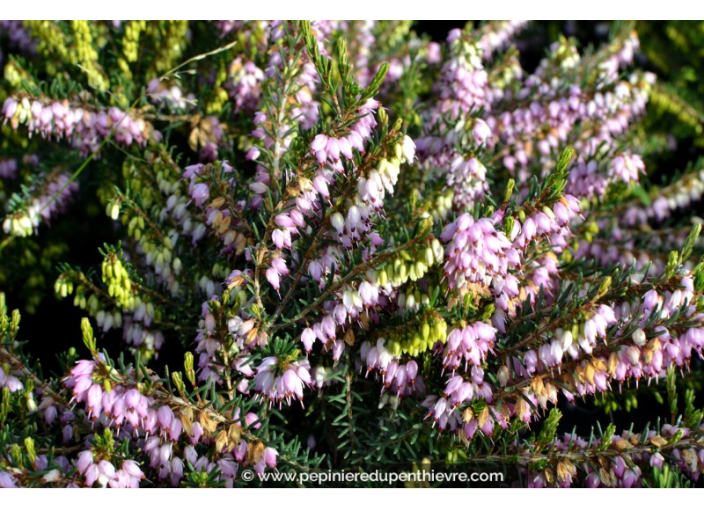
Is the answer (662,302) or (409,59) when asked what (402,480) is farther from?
(409,59)

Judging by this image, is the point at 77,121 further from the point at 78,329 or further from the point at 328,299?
the point at 328,299

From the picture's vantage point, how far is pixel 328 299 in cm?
238

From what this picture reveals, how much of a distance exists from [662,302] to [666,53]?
4.10 meters

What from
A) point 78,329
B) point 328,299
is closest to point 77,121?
point 78,329

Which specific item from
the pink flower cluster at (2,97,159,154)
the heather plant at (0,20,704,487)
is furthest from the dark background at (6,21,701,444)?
the pink flower cluster at (2,97,159,154)

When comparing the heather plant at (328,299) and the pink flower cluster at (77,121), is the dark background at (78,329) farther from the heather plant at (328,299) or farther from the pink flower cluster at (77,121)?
the pink flower cluster at (77,121)

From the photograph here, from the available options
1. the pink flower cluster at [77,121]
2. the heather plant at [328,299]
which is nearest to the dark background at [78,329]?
the heather plant at [328,299]

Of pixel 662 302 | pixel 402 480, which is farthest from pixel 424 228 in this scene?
pixel 402 480

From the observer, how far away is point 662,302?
7.29 feet

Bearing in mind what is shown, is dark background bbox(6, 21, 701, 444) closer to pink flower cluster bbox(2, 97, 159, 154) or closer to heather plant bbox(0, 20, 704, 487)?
heather plant bbox(0, 20, 704, 487)

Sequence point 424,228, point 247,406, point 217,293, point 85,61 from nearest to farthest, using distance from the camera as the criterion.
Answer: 1. point 424,228
2. point 247,406
3. point 217,293
4. point 85,61

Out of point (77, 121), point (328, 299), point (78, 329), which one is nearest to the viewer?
point (328, 299)

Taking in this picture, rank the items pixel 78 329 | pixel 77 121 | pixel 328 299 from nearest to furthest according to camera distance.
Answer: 1. pixel 328 299
2. pixel 77 121
3. pixel 78 329

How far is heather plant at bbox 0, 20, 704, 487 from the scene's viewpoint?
7.13ft
